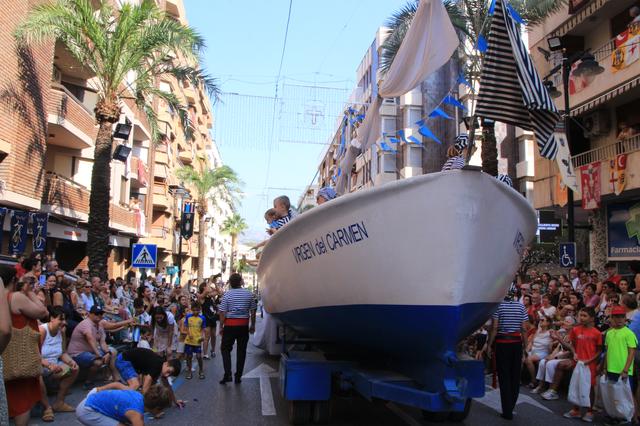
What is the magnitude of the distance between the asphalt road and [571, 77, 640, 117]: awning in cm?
1059

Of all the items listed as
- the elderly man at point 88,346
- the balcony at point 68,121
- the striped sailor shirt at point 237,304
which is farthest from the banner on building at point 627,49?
the balcony at point 68,121

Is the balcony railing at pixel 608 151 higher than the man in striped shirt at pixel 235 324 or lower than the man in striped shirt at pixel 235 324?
higher

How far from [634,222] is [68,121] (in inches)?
741

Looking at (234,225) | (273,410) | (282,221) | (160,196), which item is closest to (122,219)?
(160,196)

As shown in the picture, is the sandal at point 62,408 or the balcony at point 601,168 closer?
the sandal at point 62,408

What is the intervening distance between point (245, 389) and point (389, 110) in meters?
34.5

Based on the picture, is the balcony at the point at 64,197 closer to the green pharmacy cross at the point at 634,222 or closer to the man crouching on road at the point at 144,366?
A: the man crouching on road at the point at 144,366

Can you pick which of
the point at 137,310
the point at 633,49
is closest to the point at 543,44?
the point at 633,49

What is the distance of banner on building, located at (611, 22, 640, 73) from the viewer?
1527 cm

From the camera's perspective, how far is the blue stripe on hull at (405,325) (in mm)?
4961

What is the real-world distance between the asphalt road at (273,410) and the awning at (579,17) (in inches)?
545

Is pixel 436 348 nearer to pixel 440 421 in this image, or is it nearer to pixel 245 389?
pixel 440 421

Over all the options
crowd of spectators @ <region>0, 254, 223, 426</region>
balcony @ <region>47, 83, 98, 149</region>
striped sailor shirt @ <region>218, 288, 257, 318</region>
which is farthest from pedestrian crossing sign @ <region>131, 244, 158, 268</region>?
striped sailor shirt @ <region>218, 288, 257, 318</region>

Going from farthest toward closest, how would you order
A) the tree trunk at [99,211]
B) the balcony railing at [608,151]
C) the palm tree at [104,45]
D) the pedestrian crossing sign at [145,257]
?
1. the balcony railing at [608,151]
2. the pedestrian crossing sign at [145,257]
3. the tree trunk at [99,211]
4. the palm tree at [104,45]
